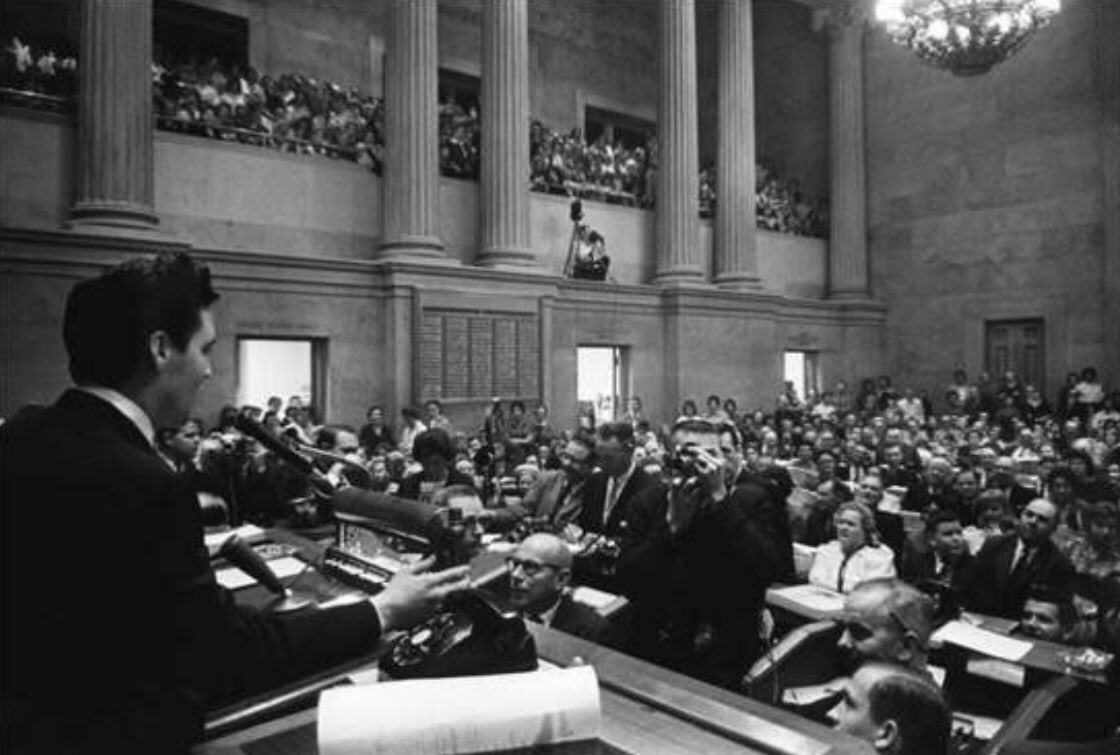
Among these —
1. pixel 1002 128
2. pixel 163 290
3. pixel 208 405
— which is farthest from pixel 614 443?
pixel 1002 128

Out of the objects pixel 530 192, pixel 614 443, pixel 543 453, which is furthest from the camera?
pixel 530 192

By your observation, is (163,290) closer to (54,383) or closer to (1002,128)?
(54,383)

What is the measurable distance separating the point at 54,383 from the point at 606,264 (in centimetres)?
985

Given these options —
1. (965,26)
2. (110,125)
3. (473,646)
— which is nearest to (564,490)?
(473,646)

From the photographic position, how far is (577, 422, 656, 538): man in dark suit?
19.3 ft

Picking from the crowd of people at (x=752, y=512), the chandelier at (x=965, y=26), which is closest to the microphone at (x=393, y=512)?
the crowd of people at (x=752, y=512)

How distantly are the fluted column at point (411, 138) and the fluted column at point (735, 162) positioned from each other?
7298mm

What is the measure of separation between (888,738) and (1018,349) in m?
20.1

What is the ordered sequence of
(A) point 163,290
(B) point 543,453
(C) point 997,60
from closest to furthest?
1. (A) point 163,290
2. (C) point 997,60
3. (B) point 543,453

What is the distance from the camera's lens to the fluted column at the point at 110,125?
A: 11.0m

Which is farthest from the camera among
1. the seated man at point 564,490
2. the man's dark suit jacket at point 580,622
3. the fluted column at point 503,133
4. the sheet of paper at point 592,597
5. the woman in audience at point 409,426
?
the fluted column at point 503,133

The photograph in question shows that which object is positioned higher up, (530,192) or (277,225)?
(530,192)

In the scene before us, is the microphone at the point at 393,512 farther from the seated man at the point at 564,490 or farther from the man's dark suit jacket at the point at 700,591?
the seated man at the point at 564,490

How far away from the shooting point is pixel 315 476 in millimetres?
2281
